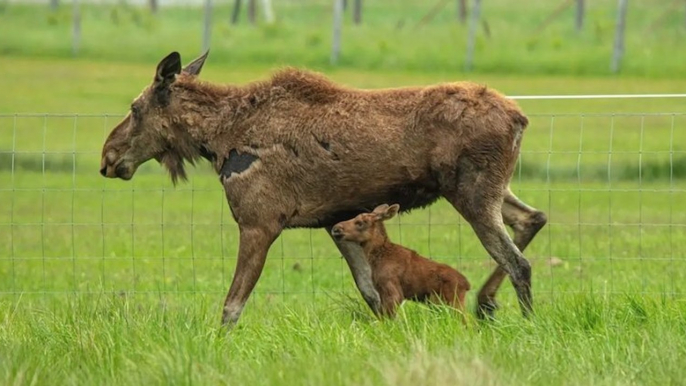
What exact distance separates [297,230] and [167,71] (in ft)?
25.7

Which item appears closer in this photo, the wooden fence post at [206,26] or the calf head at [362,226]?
the calf head at [362,226]

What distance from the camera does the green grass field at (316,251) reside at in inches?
301

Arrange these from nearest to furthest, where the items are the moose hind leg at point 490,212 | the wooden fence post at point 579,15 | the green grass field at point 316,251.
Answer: the green grass field at point 316,251
the moose hind leg at point 490,212
the wooden fence post at point 579,15

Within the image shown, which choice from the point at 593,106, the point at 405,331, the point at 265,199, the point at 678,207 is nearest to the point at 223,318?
the point at 265,199

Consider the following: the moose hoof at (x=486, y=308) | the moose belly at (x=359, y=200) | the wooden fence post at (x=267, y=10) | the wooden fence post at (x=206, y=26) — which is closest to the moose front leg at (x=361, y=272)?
the moose belly at (x=359, y=200)

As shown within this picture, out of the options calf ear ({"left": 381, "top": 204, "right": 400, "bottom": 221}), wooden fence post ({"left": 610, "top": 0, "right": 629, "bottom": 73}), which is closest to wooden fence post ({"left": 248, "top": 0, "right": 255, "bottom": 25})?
wooden fence post ({"left": 610, "top": 0, "right": 629, "bottom": 73})

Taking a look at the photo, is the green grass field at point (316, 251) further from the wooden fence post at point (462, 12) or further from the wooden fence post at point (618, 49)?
the wooden fence post at point (462, 12)

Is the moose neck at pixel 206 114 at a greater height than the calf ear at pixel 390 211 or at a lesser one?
greater

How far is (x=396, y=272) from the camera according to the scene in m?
9.90

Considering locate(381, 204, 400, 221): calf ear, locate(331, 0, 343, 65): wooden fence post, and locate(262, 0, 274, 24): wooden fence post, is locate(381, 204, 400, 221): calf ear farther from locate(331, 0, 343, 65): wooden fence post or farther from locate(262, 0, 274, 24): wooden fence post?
locate(262, 0, 274, 24): wooden fence post

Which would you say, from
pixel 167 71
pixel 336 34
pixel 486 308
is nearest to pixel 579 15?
pixel 336 34

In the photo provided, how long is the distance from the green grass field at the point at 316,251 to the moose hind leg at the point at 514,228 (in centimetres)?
15

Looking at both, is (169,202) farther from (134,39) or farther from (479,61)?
(134,39)

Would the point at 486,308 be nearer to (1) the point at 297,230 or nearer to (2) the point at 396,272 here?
(2) the point at 396,272
